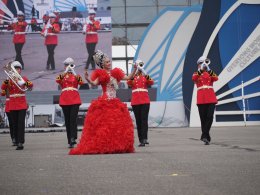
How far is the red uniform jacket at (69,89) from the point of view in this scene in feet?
55.4

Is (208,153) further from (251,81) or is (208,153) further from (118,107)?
(251,81)

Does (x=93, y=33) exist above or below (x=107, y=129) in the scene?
above

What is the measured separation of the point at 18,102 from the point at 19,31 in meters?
21.6

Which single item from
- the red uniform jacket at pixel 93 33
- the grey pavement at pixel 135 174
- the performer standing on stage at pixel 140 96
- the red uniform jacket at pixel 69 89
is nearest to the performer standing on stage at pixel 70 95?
the red uniform jacket at pixel 69 89

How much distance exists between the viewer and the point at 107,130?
44.2 ft

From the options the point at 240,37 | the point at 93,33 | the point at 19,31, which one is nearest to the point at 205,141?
the point at 240,37

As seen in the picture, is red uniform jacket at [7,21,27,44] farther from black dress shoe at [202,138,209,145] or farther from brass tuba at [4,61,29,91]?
black dress shoe at [202,138,209,145]

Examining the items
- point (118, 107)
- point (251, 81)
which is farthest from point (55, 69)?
point (118, 107)

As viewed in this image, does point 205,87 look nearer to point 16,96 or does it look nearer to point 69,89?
point 69,89

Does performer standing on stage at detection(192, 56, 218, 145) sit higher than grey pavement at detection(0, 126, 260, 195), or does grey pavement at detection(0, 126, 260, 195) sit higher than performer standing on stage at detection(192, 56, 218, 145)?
performer standing on stage at detection(192, 56, 218, 145)

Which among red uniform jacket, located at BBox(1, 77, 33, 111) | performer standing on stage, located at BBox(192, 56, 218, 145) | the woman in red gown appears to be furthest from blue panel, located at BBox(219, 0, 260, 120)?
the woman in red gown

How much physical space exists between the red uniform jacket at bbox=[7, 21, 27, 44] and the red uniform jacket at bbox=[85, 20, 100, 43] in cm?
296

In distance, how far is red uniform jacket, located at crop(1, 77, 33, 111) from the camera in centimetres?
1648

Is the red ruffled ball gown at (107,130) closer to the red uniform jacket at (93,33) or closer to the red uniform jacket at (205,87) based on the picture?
the red uniform jacket at (205,87)
